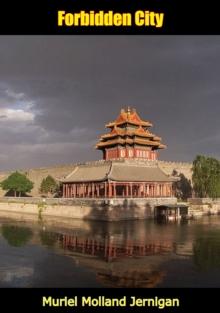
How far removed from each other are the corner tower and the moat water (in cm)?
1652

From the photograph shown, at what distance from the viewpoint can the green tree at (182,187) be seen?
221 feet

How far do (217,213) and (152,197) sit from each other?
1137 centimetres

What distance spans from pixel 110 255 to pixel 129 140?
31.2m

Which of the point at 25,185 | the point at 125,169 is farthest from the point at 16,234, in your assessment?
the point at 25,185

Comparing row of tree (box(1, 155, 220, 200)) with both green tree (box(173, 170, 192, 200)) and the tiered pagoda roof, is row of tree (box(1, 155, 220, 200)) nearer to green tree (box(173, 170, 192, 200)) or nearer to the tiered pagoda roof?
green tree (box(173, 170, 192, 200))

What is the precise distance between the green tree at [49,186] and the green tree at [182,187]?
2022cm

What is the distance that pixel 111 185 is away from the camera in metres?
48.6

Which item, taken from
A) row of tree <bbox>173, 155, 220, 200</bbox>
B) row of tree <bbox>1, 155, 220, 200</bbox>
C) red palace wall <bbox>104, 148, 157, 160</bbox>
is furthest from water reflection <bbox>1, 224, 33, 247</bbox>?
row of tree <bbox>173, 155, 220, 200</bbox>

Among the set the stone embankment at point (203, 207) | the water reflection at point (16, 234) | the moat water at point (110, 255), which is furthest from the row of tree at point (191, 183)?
the water reflection at point (16, 234)

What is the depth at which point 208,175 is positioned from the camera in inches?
2335

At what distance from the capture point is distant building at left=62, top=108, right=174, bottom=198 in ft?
165

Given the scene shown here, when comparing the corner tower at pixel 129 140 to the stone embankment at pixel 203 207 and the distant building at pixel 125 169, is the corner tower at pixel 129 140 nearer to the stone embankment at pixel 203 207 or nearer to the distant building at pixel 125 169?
the distant building at pixel 125 169

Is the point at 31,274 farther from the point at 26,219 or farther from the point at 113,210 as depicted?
the point at 26,219

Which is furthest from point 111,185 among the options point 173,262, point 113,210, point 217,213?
point 173,262
